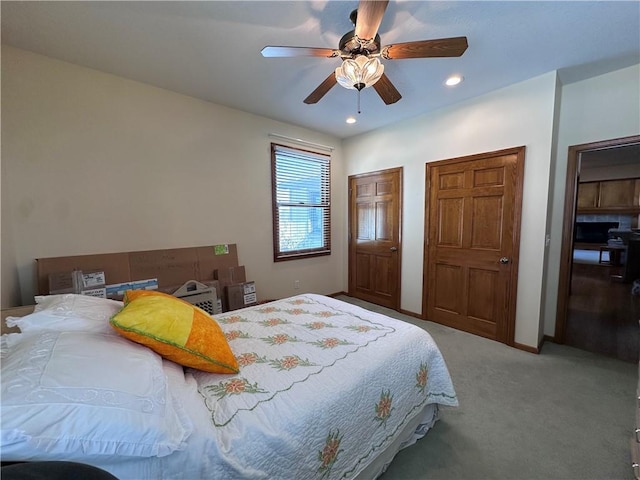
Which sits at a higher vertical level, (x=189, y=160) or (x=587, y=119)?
(x=587, y=119)

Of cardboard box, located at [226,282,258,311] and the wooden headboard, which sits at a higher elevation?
the wooden headboard

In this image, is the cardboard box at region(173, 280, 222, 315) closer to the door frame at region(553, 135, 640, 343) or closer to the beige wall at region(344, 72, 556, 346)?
the beige wall at region(344, 72, 556, 346)

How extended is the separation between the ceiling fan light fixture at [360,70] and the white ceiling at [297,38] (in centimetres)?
33

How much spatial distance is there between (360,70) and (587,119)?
250cm

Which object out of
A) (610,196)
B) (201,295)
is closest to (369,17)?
(201,295)

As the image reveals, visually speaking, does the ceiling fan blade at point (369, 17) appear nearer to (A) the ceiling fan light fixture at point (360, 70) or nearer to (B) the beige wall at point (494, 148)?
(A) the ceiling fan light fixture at point (360, 70)

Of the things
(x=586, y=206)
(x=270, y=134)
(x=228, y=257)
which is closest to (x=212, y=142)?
(x=270, y=134)

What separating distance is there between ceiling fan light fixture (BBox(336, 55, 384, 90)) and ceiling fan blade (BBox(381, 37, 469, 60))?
10cm

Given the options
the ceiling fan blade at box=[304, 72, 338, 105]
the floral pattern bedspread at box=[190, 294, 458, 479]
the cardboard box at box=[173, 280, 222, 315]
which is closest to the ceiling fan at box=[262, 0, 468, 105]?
the ceiling fan blade at box=[304, 72, 338, 105]

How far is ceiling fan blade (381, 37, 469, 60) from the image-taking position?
1.50 m

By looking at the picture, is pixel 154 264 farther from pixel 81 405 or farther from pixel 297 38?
pixel 297 38

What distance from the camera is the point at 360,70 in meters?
1.66

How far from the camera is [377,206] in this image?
3.96 meters

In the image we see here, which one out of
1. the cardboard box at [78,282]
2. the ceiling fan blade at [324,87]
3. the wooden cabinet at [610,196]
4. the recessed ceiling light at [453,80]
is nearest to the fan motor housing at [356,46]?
the ceiling fan blade at [324,87]
